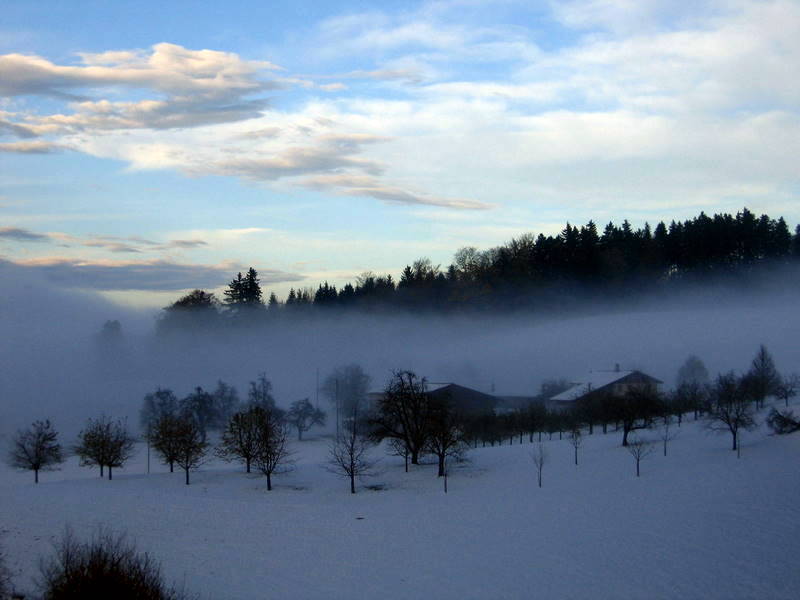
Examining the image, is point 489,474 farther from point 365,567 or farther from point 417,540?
point 365,567

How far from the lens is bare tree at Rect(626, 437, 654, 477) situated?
45.3 metres

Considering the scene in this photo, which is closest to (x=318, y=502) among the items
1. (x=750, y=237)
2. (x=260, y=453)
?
(x=260, y=453)

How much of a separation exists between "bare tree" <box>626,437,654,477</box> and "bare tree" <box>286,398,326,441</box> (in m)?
44.8

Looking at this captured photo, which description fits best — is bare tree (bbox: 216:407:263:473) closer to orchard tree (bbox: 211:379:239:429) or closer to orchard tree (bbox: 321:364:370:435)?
orchard tree (bbox: 211:379:239:429)

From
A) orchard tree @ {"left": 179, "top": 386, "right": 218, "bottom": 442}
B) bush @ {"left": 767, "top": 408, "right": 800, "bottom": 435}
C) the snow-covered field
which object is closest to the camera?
the snow-covered field

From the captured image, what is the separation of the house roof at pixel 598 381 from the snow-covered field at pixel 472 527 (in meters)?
32.0

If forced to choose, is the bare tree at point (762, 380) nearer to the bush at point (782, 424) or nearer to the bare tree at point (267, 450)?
the bush at point (782, 424)

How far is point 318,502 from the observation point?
4094cm

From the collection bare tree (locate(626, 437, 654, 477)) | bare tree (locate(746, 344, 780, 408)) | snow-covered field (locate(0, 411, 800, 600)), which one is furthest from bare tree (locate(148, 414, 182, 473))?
bare tree (locate(746, 344, 780, 408))

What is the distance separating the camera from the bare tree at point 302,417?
87375 mm

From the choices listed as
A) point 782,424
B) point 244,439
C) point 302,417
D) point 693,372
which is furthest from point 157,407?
point 782,424

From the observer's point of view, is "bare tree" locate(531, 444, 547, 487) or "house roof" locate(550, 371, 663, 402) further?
"house roof" locate(550, 371, 663, 402)

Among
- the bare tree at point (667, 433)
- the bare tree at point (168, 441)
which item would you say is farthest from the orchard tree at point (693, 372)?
the bare tree at point (168, 441)

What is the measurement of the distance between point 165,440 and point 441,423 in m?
21.6
